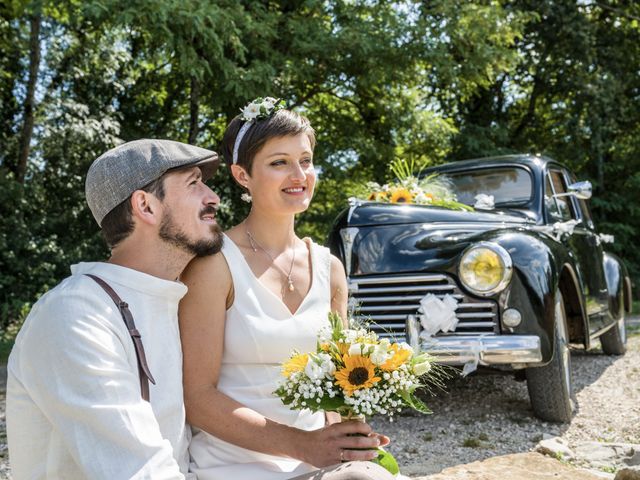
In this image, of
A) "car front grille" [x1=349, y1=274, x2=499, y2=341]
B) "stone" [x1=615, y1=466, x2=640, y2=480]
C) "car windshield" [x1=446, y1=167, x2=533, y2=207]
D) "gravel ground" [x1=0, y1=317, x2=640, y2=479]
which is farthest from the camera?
"car windshield" [x1=446, y1=167, x2=533, y2=207]

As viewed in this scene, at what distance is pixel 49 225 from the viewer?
36.6ft

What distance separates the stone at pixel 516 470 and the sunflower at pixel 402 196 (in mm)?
2096

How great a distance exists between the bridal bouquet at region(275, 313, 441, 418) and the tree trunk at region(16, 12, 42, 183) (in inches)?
416

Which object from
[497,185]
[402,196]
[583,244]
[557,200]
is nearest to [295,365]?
[402,196]

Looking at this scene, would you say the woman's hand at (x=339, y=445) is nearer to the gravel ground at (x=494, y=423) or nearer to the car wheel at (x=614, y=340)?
the gravel ground at (x=494, y=423)

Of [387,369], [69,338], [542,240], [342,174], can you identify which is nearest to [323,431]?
[387,369]

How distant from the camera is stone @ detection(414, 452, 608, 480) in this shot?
3543 mm

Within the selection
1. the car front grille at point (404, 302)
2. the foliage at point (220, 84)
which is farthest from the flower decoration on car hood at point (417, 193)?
the foliage at point (220, 84)

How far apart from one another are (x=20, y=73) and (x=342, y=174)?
19.2 ft

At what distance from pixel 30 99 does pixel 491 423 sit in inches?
374

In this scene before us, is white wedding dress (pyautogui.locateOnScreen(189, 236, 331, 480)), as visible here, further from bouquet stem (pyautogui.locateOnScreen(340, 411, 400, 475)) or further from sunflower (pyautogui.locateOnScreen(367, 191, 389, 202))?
sunflower (pyautogui.locateOnScreen(367, 191, 389, 202))

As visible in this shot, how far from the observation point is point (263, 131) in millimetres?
2195

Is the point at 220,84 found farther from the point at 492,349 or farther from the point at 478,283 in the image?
the point at 492,349

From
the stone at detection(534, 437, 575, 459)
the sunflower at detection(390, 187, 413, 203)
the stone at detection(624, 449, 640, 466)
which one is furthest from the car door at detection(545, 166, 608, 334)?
the stone at detection(624, 449, 640, 466)
